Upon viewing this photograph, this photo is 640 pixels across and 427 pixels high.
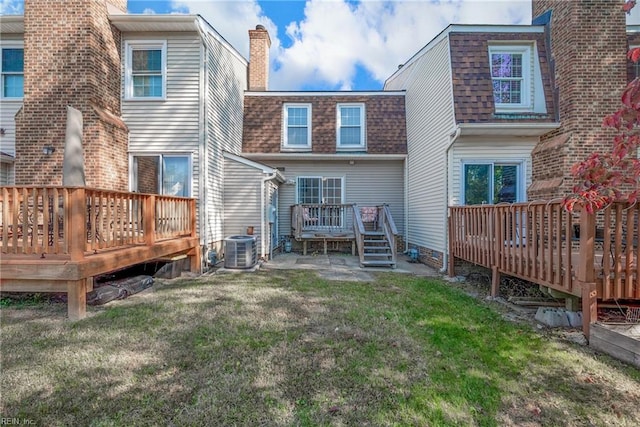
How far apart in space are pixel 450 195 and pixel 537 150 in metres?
2.41

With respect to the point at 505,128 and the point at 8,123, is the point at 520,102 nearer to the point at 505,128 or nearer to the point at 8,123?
the point at 505,128

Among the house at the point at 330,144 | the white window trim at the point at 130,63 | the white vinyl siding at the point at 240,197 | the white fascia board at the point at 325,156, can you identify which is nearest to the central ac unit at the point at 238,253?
the white vinyl siding at the point at 240,197

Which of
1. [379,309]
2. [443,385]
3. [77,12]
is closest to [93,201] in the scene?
[379,309]

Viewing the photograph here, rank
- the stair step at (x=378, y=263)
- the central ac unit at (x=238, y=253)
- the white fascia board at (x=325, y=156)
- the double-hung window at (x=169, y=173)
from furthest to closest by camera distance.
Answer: the white fascia board at (x=325, y=156)
the stair step at (x=378, y=263)
the double-hung window at (x=169, y=173)
the central ac unit at (x=238, y=253)

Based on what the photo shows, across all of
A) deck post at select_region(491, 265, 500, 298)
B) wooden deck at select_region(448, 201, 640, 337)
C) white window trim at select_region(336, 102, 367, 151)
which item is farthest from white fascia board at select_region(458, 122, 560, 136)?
white window trim at select_region(336, 102, 367, 151)

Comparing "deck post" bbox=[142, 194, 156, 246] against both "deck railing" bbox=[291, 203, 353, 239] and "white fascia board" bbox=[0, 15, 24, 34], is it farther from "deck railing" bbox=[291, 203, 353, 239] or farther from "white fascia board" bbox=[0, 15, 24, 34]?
"white fascia board" bbox=[0, 15, 24, 34]

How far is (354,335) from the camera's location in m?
3.66

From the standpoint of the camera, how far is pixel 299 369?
2.89 m

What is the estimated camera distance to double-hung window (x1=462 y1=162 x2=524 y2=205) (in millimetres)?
7836

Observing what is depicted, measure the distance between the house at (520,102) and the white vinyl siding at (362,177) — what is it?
2615mm

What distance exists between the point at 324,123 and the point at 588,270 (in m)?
9.38

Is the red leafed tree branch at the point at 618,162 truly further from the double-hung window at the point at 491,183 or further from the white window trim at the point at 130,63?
the white window trim at the point at 130,63

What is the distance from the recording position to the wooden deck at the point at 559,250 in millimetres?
3553

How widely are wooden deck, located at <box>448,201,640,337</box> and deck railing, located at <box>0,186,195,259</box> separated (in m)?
6.32
